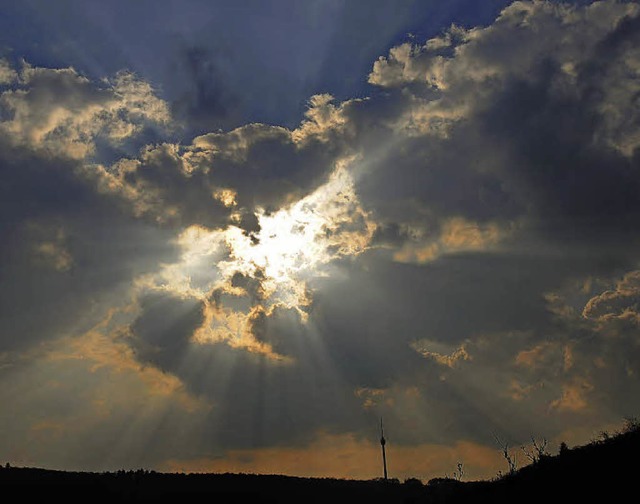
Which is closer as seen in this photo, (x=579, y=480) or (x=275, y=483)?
(x=579, y=480)

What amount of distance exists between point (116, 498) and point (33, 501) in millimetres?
9083

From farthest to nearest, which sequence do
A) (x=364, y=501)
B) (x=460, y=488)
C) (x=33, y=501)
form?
(x=364, y=501), (x=33, y=501), (x=460, y=488)

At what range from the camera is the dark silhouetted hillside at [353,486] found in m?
32.4

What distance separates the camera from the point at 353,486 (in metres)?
95.5

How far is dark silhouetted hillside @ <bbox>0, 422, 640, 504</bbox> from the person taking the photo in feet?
106

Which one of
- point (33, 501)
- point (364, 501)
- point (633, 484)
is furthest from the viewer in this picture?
point (364, 501)

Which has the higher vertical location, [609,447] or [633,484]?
[609,447]

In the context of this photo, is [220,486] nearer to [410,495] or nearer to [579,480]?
[410,495]

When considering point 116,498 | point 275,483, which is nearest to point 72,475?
point 116,498

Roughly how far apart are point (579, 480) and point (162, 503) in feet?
167

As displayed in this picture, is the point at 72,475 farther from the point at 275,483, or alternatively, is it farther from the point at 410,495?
the point at 410,495

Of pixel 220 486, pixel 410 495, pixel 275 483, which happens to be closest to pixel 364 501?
pixel 410 495

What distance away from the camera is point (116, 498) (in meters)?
65.7

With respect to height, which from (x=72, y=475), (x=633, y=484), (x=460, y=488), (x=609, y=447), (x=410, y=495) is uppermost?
(x=410, y=495)
